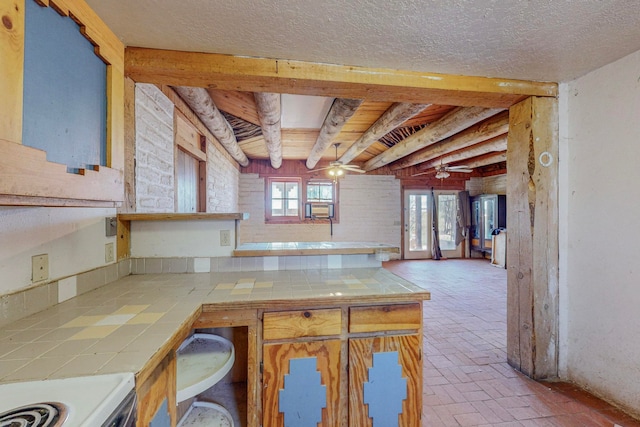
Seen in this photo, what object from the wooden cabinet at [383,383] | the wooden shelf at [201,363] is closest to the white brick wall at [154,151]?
the wooden shelf at [201,363]

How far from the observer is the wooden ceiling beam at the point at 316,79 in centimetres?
156

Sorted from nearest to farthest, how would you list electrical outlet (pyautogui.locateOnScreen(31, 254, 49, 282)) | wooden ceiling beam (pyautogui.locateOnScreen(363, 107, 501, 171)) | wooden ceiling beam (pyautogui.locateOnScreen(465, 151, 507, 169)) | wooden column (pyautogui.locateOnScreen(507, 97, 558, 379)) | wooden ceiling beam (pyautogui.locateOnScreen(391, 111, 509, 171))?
electrical outlet (pyautogui.locateOnScreen(31, 254, 49, 282)) < wooden column (pyautogui.locateOnScreen(507, 97, 558, 379)) < wooden ceiling beam (pyautogui.locateOnScreen(363, 107, 501, 171)) < wooden ceiling beam (pyautogui.locateOnScreen(391, 111, 509, 171)) < wooden ceiling beam (pyautogui.locateOnScreen(465, 151, 507, 169))

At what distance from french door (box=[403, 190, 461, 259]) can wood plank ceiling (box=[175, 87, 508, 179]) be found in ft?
4.17

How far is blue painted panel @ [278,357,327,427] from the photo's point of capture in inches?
50.1

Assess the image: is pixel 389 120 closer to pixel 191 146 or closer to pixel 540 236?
pixel 540 236

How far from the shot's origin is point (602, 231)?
1.77m

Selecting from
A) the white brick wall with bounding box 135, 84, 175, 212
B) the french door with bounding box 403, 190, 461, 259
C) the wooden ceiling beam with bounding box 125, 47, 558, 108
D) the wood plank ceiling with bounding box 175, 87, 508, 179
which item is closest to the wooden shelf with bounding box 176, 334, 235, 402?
the white brick wall with bounding box 135, 84, 175, 212

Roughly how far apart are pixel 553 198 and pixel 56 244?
2.93 meters

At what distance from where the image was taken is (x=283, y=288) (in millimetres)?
1451

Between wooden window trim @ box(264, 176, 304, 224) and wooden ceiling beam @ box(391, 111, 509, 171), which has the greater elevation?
wooden ceiling beam @ box(391, 111, 509, 171)

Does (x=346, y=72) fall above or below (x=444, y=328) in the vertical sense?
above

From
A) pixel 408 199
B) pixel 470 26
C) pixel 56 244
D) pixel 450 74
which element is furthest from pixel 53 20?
pixel 408 199

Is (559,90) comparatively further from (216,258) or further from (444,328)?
(216,258)

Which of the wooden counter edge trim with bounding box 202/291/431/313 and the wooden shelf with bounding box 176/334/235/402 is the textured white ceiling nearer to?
the wooden counter edge trim with bounding box 202/291/431/313
